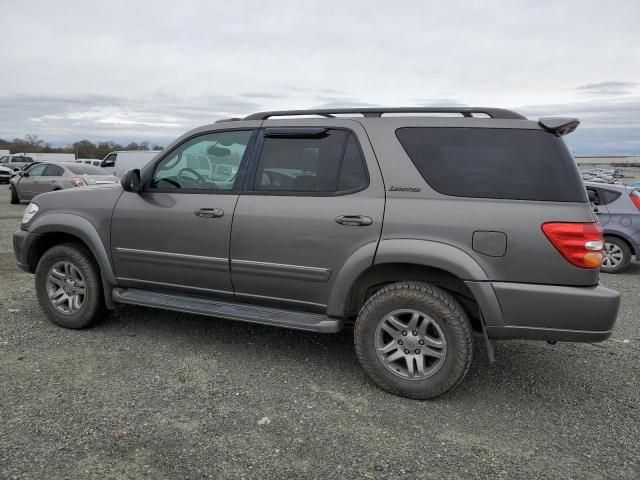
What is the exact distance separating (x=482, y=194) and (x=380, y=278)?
88cm

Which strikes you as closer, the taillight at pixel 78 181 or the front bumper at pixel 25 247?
the front bumper at pixel 25 247

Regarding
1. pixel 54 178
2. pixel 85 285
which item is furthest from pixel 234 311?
pixel 54 178

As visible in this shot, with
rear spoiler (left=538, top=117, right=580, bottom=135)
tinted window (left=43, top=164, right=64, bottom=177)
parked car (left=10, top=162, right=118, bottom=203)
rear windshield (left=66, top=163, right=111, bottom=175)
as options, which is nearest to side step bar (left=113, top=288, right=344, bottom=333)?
rear spoiler (left=538, top=117, right=580, bottom=135)

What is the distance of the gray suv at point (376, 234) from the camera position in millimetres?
3092

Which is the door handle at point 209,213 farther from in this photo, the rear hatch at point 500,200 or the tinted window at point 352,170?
the rear hatch at point 500,200

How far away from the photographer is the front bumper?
4602 millimetres

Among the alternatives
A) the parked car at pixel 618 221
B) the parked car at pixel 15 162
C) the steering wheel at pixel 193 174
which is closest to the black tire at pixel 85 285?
the steering wheel at pixel 193 174

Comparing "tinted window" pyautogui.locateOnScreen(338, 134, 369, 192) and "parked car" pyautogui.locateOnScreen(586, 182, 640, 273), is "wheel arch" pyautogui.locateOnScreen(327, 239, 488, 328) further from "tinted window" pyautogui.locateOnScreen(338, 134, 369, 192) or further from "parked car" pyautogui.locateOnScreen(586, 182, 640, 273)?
"parked car" pyautogui.locateOnScreen(586, 182, 640, 273)

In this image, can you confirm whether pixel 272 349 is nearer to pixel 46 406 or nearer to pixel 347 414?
pixel 347 414

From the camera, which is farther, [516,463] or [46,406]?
[46,406]

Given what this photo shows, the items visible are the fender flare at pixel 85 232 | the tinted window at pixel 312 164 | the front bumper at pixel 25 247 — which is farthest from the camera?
the front bumper at pixel 25 247

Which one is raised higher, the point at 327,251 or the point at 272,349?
the point at 327,251

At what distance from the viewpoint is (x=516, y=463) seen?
2.70 metres

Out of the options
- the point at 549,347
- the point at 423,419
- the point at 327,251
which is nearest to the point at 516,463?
the point at 423,419
